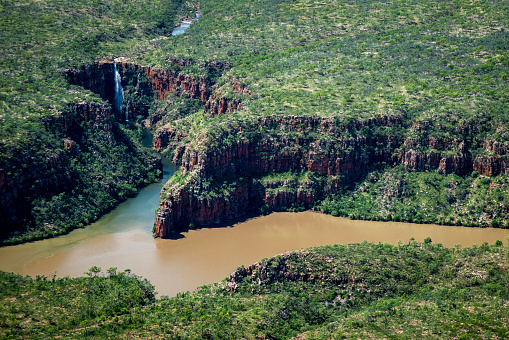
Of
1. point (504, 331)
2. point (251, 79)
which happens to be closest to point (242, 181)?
point (251, 79)

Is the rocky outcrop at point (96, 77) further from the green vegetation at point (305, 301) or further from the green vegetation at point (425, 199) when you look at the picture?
the green vegetation at point (305, 301)

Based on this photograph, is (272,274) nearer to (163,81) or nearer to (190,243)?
(190,243)

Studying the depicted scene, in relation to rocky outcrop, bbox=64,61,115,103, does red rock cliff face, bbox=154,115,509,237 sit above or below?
below

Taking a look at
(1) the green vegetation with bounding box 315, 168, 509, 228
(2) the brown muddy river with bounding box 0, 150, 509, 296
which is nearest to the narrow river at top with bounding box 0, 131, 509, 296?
(2) the brown muddy river with bounding box 0, 150, 509, 296

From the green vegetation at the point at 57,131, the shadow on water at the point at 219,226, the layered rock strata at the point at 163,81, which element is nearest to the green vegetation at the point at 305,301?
the shadow on water at the point at 219,226

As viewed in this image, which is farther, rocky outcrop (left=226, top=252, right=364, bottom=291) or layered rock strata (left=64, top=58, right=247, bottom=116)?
layered rock strata (left=64, top=58, right=247, bottom=116)

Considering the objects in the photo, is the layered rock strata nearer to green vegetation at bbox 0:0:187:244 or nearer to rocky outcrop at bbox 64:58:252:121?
A: rocky outcrop at bbox 64:58:252:121
